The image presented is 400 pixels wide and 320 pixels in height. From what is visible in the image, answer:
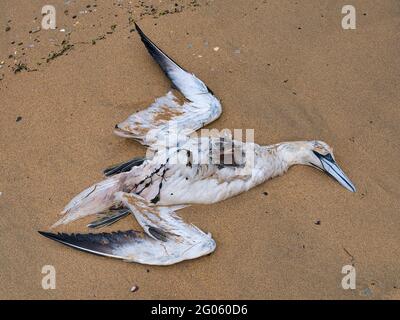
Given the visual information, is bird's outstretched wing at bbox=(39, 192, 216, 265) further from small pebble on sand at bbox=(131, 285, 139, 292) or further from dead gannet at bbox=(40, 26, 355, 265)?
small pebble on sand at bbox=(131, 285, 139, 292)

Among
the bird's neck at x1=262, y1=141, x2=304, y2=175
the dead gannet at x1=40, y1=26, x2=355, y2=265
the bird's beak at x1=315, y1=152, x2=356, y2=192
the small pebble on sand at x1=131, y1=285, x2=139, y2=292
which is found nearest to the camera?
the small pebble on sand at x1=131, y1=285, x2=139, y2=292

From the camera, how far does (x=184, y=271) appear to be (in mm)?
3939

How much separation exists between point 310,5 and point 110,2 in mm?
2307

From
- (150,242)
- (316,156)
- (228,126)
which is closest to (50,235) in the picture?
(150,242)

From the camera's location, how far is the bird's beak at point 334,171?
14.6 ft

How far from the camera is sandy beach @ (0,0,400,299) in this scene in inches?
154

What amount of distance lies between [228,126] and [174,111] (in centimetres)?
54

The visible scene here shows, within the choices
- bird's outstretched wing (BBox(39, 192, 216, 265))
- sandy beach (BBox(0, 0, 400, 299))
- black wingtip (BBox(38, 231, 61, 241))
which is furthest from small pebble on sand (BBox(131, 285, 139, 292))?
black wingtip (BBox(38, 231, 61, 241))

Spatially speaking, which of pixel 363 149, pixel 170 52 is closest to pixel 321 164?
pixel 363 149

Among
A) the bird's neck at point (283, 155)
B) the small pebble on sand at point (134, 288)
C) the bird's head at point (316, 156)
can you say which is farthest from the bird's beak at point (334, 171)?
the small pebble on sand at point (134, 288)

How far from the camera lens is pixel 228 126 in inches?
193

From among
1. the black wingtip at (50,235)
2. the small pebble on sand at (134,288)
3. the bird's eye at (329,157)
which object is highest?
the bird's eye at (329,157)

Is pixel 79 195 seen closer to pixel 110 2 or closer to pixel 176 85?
pixel 176 85

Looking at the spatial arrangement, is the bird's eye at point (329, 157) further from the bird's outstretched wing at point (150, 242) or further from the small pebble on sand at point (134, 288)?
the small pebble on sand at point (134, 288)
